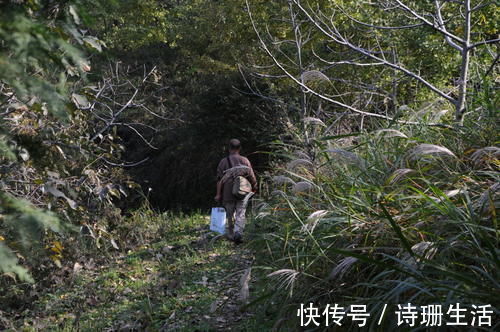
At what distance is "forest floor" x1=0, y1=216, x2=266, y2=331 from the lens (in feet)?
19.0

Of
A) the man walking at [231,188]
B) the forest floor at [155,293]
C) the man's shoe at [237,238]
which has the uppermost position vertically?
the man walking at [231,188]

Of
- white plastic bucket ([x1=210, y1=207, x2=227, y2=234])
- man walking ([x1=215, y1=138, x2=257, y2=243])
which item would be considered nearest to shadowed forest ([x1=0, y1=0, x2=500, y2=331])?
white plastic bucket ([x1=210, y1=207, x2=227, y2=234])

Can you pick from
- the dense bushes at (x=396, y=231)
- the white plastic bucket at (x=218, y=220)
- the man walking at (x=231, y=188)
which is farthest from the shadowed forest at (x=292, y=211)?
the man walking at (x=231, y=188)

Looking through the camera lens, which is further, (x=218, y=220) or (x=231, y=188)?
(x=218, y=220)

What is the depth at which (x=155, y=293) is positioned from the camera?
6.98 metres

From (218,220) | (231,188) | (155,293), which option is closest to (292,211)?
(155,293)

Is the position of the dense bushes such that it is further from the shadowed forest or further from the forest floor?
the forest floor

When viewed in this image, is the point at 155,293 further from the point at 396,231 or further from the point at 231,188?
the point at 396,231

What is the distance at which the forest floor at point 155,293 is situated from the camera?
5.79m

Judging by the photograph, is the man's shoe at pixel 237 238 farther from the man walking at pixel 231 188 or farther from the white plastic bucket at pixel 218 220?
the white plastic bucket at pixel 218 220

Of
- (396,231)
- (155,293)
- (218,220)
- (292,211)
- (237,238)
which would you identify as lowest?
(155,293)

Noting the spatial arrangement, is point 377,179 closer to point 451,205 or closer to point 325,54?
point 451,205

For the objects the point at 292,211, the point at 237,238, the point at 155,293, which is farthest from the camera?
the point at 237,238

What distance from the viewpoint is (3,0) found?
1704 mm
